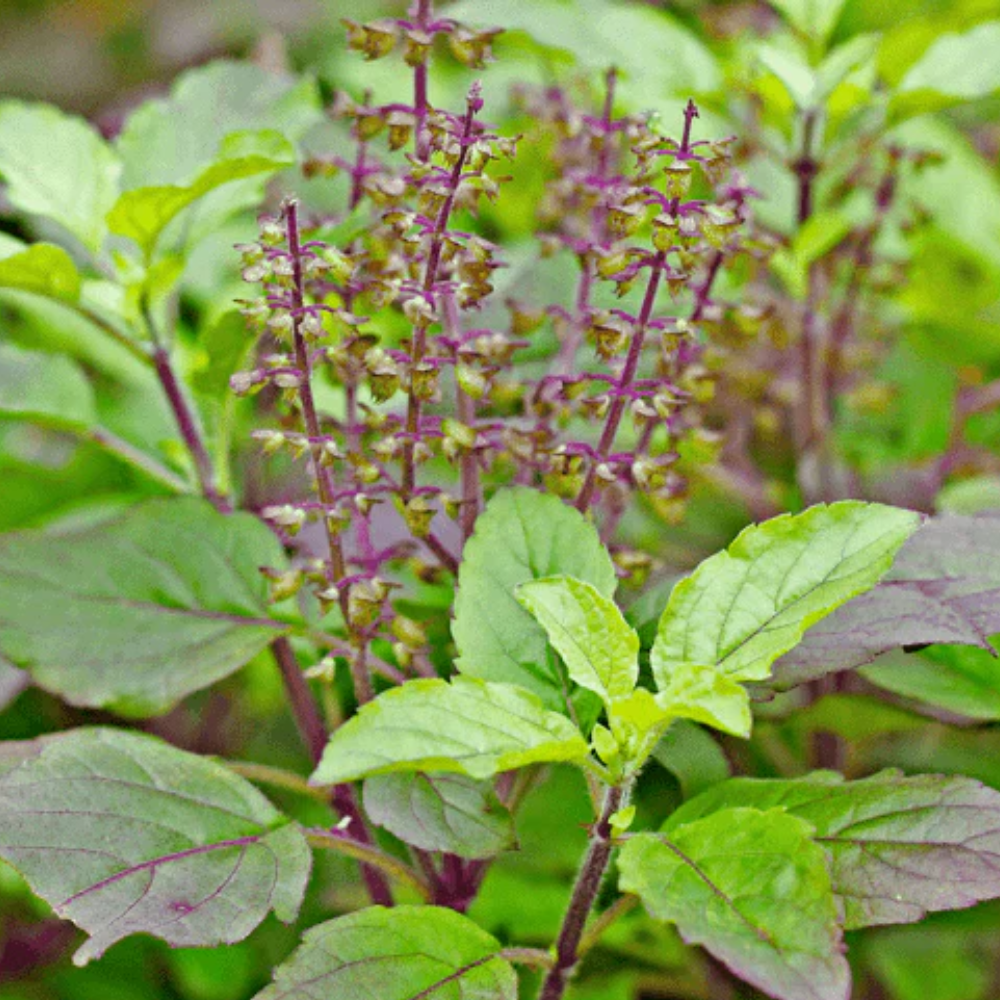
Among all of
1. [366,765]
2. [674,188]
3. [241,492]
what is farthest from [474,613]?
[241,492]

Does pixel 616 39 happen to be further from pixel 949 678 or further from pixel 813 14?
pixel 949 678

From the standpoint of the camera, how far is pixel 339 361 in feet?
2.42

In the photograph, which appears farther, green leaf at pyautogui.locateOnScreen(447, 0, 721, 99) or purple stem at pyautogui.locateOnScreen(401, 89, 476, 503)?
green leaf at pyautogui.locateOnScreen(447, 0, 721, 99)

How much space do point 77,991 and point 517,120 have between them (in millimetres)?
1076

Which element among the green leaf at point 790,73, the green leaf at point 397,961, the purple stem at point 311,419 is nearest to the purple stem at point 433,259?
the purple stem at point 311,419

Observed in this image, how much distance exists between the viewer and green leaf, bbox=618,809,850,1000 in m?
0.59

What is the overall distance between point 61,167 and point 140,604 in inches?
15.1

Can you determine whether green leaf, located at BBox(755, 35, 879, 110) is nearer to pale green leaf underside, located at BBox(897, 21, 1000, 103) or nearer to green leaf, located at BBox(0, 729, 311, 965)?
pale green leaf underside, located at BBox(897, 21, 1000, 103)

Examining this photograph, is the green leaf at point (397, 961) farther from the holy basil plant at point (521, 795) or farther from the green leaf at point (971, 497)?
the green leaf at point (971, 497)

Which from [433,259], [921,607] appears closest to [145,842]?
[433,259]

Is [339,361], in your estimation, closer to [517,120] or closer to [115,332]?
[115,332]

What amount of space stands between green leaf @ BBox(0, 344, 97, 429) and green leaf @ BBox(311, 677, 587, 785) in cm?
51

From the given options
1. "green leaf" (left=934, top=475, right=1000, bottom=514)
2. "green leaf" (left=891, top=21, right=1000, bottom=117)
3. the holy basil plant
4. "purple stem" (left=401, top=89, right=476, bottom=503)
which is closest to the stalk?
the holy basil plant

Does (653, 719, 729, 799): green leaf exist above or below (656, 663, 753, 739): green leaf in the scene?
below
